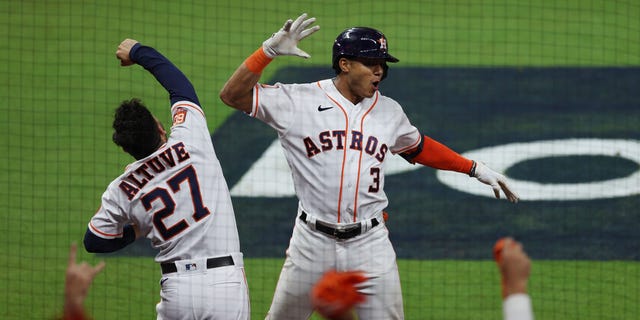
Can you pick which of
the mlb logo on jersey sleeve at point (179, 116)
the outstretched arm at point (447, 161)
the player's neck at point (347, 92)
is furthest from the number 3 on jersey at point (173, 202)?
the outstretched arm at point (447, 161)

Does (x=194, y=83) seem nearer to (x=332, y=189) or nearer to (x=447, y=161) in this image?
(x=447, y=161)

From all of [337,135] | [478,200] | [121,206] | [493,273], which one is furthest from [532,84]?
[121,206]

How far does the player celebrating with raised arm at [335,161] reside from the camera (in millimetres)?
5688

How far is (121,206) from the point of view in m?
5.27

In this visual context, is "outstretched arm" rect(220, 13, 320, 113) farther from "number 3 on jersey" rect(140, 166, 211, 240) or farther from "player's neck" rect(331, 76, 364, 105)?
"number 3 on jersey" rect(140, 166, 211, 240)

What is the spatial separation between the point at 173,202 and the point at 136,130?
426 mm

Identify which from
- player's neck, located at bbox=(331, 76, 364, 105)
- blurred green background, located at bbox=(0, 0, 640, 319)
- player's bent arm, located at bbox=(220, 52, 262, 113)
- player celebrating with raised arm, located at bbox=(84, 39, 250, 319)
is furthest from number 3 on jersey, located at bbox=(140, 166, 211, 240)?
blurred green background, located at bbox=(0, 0, 640, 319)

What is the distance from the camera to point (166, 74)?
5660 mm

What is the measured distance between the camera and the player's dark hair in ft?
17.0

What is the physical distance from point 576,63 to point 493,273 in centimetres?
355

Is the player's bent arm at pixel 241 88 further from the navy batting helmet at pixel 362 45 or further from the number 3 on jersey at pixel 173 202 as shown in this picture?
the number 3 on jersey at pixel 173 202

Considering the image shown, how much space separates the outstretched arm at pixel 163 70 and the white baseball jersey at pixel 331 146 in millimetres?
418

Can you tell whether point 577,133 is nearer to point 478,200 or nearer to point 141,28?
point 478,200

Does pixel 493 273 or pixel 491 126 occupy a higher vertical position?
A: pixel 491 126
